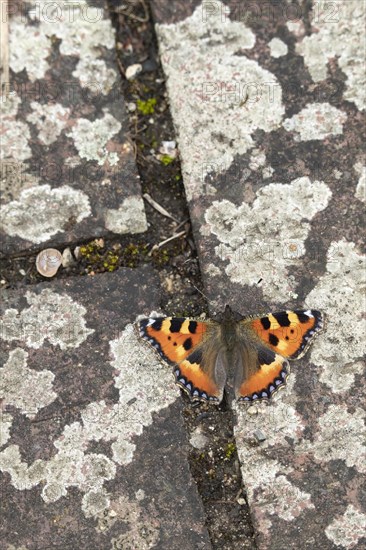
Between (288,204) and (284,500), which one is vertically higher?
(288,204)

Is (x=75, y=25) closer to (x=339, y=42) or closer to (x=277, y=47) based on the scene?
(x=277, y=47)

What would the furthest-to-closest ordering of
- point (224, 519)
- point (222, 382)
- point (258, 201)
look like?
point (258, 201), point (222, 382), point (224, 519)

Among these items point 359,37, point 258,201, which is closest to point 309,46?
point 359,37

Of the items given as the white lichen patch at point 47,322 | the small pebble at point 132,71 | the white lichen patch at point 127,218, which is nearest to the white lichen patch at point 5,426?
the white lichen patch at point 47,322

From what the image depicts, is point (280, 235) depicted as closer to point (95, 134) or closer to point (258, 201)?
point (258, 201)

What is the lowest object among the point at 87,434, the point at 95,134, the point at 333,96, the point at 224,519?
the point at 224,519

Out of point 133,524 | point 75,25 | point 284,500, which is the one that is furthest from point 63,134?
point 284,500

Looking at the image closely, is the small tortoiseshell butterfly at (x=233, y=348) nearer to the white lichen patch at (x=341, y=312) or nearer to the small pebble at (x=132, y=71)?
the white lichen patch at (x=341, y=312)
